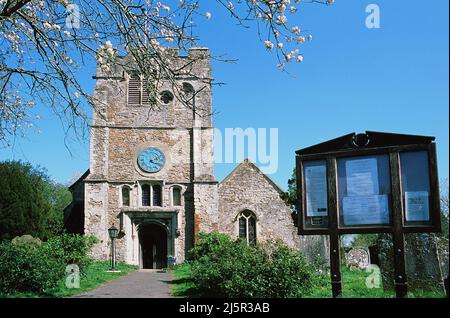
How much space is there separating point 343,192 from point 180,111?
67.6 ft

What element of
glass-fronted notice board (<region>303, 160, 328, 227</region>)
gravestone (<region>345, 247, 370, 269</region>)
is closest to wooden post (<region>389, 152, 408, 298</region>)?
glass-fronted notice board (<region>303, 160, 328, 227</region>)

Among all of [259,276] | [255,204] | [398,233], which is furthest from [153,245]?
[398,233]

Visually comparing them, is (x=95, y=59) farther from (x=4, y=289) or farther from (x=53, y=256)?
(x=53, y=256)

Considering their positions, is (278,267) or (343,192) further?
(278,267)

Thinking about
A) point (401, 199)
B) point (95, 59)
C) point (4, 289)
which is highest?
point (95, 59)

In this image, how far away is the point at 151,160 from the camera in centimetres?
2592

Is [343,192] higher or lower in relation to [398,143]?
lower

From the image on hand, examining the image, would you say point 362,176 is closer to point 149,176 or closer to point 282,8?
point 282,8

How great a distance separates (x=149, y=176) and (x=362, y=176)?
2011cm

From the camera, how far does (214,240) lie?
2094cm

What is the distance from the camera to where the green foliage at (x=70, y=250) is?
13.4 metres

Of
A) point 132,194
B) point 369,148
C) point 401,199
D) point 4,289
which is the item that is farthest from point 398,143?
point 132,194

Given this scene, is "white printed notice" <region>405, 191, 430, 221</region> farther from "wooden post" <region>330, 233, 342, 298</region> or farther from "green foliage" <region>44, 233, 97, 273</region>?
"green foliage" <region>44, 233, 97, 273</region>

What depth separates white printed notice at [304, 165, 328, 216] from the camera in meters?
6.94
